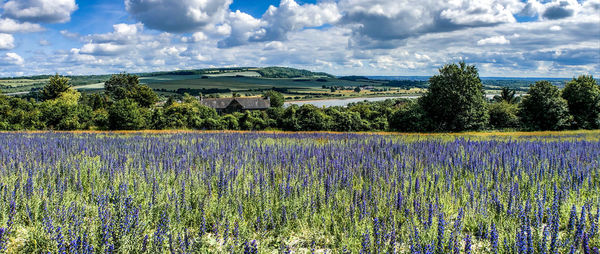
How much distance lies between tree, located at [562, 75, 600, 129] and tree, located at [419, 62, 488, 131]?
1296 cm

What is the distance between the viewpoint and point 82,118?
2753 centimetres

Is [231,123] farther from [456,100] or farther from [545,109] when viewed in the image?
[545,109]

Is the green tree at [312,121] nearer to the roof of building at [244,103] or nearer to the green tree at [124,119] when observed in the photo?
the green tree at [124,119]

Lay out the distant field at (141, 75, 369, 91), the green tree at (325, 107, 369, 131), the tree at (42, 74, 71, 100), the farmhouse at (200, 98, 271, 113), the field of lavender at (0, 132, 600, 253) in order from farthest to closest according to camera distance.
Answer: the distant field at (141, 75, 369, 91)
the farmhouse at (200, 98, 271, 113)
the tree at (42, 74, 71, 100)
the green tree at (325, 107, 369, 131)
the field of lavender at (0, 132, 600, 253)

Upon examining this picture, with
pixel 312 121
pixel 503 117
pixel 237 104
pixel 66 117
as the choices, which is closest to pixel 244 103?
pixel 237 104

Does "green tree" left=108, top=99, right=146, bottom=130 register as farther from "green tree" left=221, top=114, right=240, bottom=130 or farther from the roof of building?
the roof of building

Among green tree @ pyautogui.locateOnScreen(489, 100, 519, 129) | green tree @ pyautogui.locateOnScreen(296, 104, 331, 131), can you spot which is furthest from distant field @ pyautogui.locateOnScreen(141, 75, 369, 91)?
green tree @ pyautogui.locateOnScreen(489, 100, 519, 129)

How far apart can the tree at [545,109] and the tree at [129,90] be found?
193ft

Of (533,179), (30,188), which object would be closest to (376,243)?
(533,179)

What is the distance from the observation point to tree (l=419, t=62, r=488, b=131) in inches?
1157

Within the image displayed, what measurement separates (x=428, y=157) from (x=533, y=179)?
247 cm

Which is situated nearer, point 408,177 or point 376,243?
point 376,243

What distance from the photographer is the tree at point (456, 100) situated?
96.4ft

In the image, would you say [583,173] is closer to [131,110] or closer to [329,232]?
[329,232]
